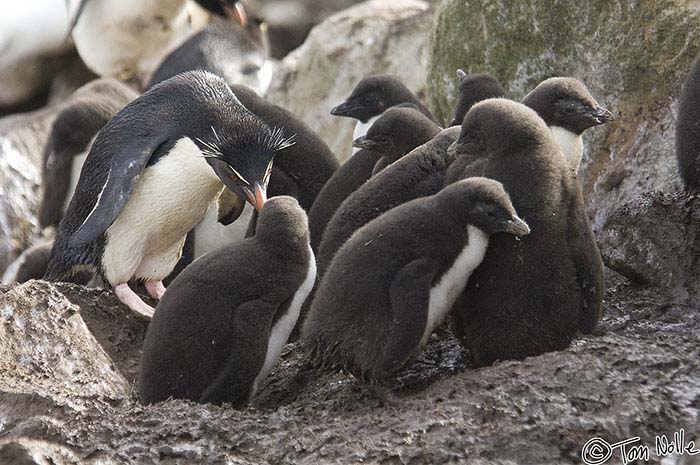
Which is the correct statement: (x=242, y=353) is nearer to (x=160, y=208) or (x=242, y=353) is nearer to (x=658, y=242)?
(x=160, y=208)

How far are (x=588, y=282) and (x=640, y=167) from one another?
5.71 ft

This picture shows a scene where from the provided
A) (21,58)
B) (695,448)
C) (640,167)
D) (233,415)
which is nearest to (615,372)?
(695,448)

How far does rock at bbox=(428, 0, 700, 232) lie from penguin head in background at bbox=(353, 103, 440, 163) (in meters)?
0.93

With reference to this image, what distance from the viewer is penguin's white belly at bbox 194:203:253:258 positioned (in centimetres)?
672

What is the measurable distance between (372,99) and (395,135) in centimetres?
109

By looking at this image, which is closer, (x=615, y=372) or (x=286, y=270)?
(x=615, y=372)

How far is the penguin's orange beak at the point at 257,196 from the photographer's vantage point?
214 inches

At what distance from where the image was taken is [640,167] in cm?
598

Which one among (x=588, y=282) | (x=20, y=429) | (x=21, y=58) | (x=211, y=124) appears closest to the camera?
(x=20, y=429)

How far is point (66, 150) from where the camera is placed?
8.05m

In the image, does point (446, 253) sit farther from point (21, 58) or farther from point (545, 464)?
point (21, 58)

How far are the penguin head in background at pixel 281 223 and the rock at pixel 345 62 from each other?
469 cm

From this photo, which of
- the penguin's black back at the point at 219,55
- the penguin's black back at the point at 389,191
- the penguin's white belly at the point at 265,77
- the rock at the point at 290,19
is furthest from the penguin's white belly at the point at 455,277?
the rock at the point at 290,19

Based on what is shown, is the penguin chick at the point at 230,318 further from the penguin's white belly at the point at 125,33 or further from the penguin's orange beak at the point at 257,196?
the penguin's white belly at the point at 125,33
